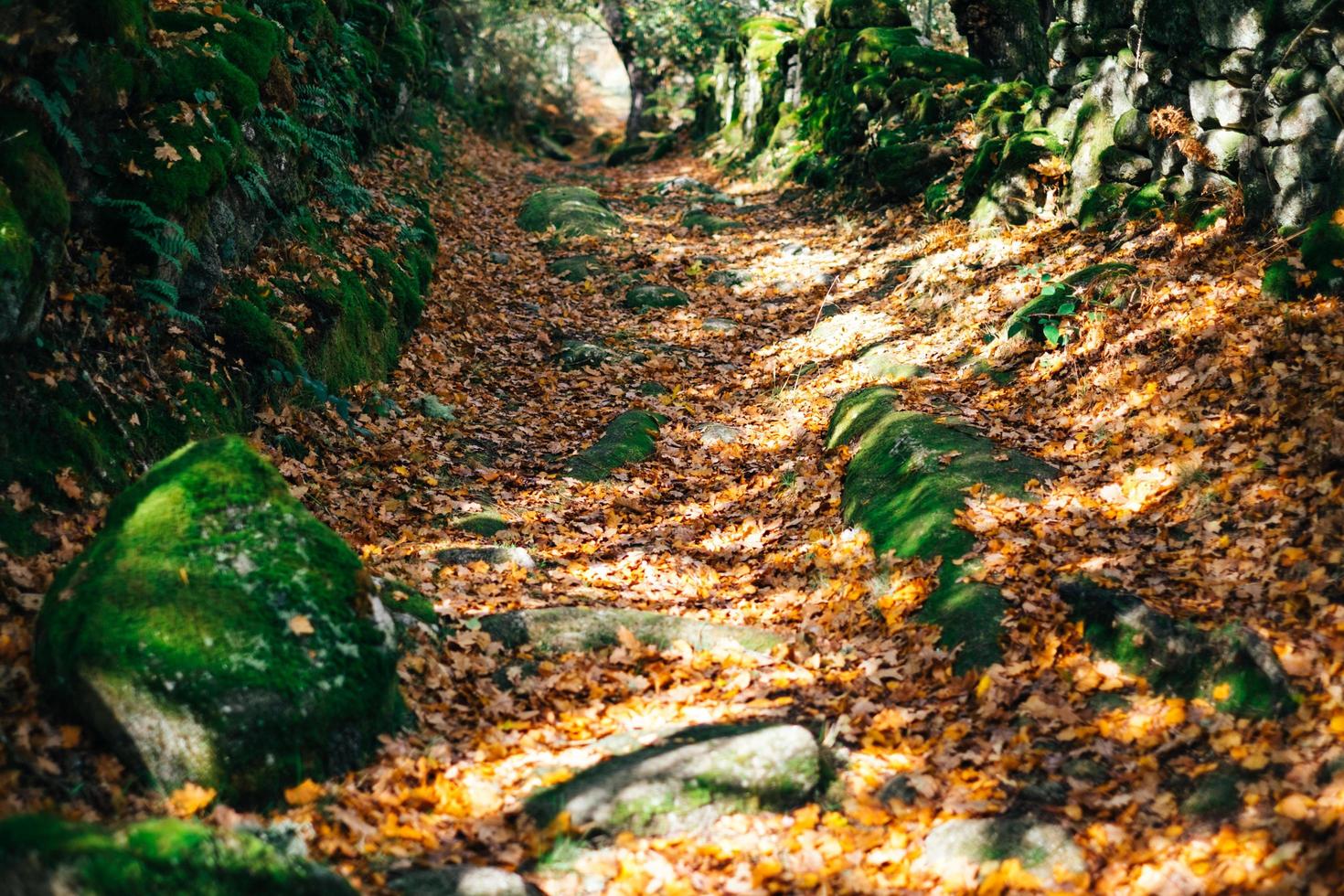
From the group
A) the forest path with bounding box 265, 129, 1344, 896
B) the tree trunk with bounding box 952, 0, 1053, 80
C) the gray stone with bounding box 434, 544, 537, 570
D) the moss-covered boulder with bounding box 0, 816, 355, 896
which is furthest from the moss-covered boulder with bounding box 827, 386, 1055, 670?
the tree trunk with bounding box 952, 0, 1053, 80

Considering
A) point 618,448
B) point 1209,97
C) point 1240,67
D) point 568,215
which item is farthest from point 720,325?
point 1240,67

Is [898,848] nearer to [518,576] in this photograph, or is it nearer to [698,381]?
[518,576]

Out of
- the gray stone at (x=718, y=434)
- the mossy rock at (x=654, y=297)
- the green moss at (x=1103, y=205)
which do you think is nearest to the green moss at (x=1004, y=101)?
the green moss at (x=1103, y=205)

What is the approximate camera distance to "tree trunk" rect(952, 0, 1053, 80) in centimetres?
1406

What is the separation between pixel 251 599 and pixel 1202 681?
4.47m

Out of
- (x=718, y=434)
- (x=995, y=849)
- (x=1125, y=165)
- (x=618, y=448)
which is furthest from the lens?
(x=1125, y=165)

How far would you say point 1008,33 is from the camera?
14383 millimetres

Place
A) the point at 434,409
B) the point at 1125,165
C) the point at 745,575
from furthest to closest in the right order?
the point at 1125,165 → the point at 434,409 → the point at 745,575

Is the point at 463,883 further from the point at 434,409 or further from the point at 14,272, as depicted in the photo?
the point at 434,409

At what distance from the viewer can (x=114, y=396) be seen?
576 centimetres

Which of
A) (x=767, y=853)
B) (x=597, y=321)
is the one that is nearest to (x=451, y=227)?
(x=597, y=321)

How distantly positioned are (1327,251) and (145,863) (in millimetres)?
7620

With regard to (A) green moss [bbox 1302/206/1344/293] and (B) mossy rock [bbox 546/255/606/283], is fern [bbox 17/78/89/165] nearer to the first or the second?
(A) green moss [bbox 1302/206/1344/293]

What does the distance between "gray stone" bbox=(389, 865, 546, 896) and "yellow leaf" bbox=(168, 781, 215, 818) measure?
0.85m
